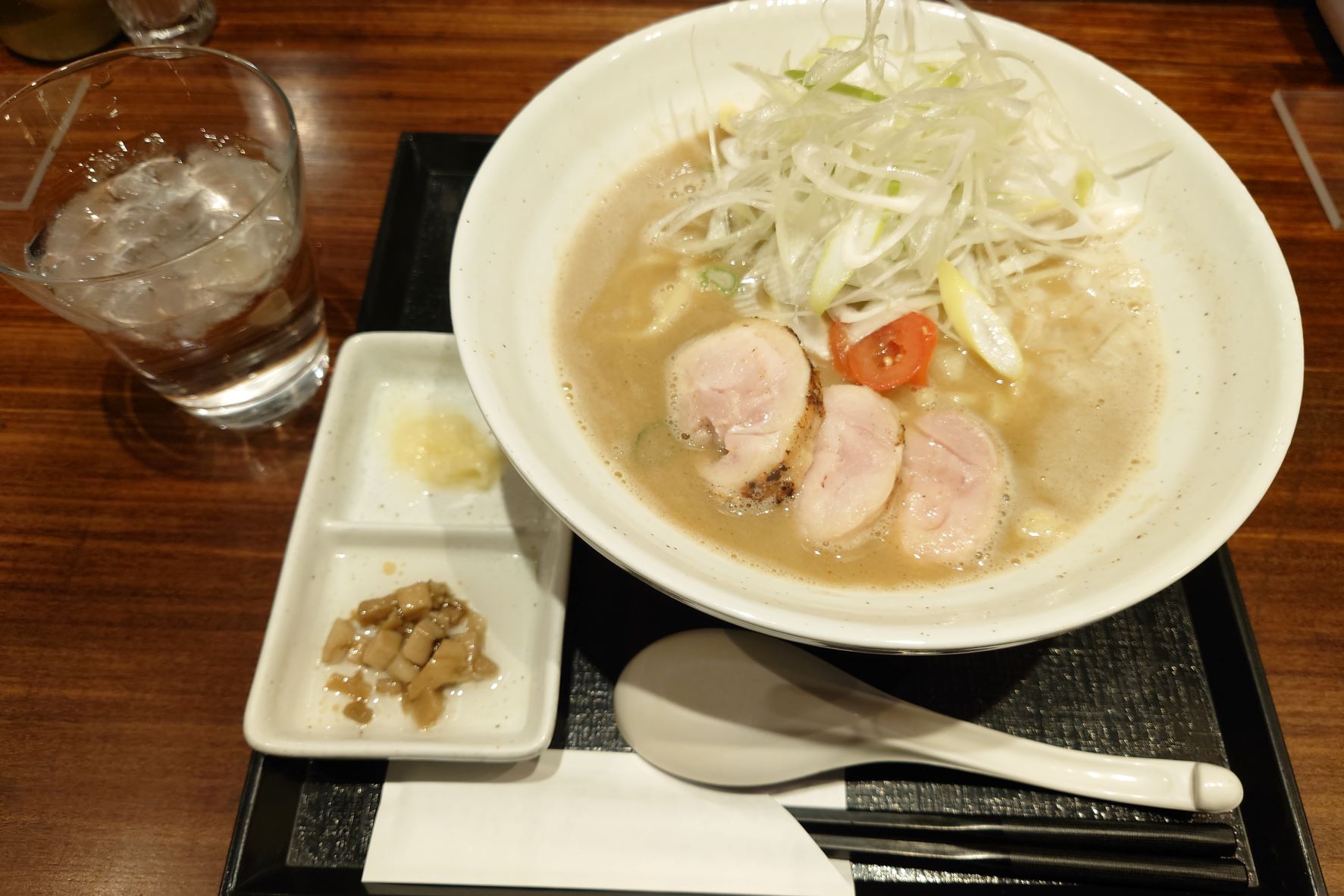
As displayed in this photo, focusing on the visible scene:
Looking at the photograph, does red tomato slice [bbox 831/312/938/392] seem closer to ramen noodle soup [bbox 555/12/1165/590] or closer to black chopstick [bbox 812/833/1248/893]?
ramen noodle soup [bbox 555/12/1165/590]

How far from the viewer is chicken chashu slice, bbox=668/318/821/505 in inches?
54.9

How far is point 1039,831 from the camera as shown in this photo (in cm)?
131

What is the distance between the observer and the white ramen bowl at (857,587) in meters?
1.17

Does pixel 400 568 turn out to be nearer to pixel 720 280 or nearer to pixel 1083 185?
pixel 720 280

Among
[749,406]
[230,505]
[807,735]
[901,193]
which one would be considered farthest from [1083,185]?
[230,505]

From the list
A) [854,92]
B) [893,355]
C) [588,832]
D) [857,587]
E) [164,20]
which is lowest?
[588,832]

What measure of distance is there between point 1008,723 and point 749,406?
0.76 meters

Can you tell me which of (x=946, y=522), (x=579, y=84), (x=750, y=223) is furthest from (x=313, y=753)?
(x=579, y=84)

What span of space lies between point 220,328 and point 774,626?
1.31m

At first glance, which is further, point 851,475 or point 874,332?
point 874,332

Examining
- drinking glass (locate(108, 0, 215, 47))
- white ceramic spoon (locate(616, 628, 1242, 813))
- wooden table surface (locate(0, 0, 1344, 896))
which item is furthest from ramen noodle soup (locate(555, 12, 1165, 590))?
drinking glass (locate(108, 0, 215, 47))

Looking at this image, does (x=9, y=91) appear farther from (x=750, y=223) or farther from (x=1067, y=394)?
(x=1067, y=394)

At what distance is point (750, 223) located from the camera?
1691 millimetres

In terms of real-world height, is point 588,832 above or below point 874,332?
below
